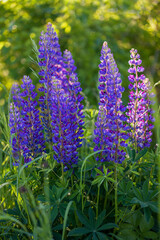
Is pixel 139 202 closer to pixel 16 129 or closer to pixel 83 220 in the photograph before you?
pixel 83 220

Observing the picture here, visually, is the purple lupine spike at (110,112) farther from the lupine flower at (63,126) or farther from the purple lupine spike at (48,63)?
the purple lupine spike at (48,63)

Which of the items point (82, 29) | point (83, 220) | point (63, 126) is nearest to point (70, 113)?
point (63, 126)

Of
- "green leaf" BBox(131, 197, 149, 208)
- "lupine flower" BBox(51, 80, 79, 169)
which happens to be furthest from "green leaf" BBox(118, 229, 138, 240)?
"lupine flower" BBox(51, 80, 79, 169)

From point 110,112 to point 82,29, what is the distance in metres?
3.50

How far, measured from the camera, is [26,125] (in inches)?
69.9

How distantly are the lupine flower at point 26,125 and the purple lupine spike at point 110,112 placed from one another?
395 mm

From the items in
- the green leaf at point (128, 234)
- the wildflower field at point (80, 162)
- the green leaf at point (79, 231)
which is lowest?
the green leaf at point (128, 234)

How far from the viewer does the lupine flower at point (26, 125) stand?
1.72m

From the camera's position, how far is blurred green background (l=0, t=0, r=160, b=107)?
4.75 m

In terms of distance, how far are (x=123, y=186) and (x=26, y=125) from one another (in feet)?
2.13

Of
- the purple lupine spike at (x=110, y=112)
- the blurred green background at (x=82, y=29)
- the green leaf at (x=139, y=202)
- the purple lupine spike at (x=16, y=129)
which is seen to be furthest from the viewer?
the blurred green background at (x=82, y=29)

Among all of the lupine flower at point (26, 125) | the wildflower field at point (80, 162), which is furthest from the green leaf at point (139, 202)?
the lupine flower at point (26, 125)

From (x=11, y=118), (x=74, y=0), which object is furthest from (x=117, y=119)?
(x=74, y=0)

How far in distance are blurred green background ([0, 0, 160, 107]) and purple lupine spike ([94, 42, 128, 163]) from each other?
2948mm
